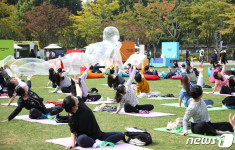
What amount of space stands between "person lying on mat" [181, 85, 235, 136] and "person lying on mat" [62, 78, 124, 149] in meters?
1.54

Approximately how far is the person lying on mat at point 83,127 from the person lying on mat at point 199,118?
1.54 meters

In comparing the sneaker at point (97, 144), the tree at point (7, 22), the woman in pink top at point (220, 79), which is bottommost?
the sneaker at point (97, 144)

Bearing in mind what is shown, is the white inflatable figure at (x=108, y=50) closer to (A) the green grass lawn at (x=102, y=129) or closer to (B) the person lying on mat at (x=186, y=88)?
(A) the green grass lawn at (x=102, y=129)

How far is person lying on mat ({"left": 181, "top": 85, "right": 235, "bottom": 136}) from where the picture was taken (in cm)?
750

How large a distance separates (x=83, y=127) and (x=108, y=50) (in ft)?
66.7

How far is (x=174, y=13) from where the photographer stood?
162ft

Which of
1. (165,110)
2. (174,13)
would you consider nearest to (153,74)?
(165,110)

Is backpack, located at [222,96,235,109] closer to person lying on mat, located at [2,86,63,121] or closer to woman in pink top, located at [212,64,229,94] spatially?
woman in pink top, located at [212,64,229,94]

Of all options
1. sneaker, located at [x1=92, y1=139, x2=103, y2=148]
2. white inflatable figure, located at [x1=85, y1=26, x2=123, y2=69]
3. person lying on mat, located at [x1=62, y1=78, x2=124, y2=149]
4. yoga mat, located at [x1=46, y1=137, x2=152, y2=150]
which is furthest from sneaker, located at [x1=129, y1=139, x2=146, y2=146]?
white inflatable figure, located at [x1=85, y1=26, x2=123, y2=69]

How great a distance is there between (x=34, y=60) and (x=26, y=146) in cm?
1936

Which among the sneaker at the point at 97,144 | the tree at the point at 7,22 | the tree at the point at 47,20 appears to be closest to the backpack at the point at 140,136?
the sneaker at the point at 97,144

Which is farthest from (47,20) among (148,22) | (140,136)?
(140,136)

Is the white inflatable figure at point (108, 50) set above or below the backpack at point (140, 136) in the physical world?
above

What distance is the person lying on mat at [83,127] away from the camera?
655 centimetres
